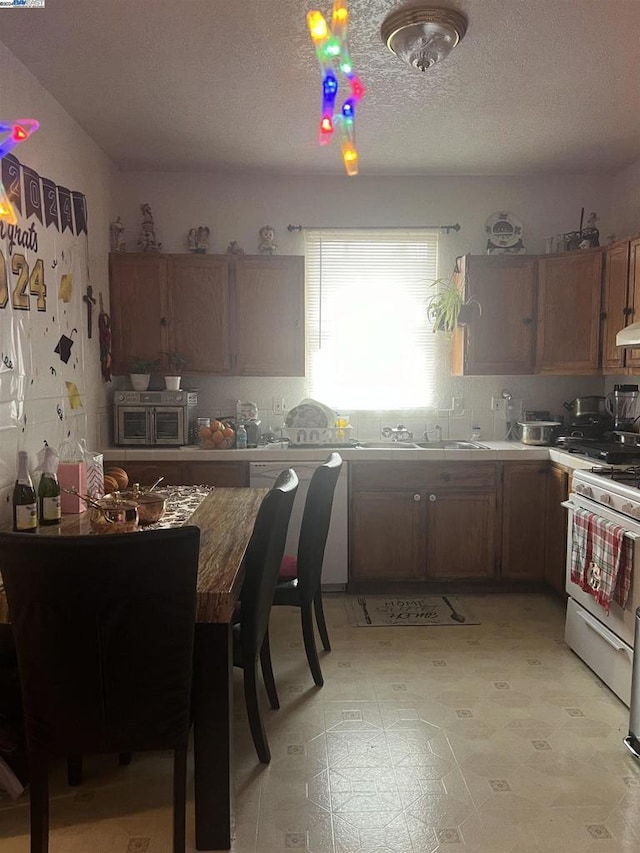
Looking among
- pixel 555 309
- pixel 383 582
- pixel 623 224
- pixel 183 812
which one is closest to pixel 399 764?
pixel 183 812

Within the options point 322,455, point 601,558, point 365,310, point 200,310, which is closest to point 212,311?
point 200,310

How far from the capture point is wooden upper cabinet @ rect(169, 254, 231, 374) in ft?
13.9

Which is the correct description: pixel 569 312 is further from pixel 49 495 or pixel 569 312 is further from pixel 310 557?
pixel 49 495

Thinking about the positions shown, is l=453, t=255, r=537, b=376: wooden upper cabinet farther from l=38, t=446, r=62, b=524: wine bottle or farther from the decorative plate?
l=38, t=446, r=62, b=524: wine bottle

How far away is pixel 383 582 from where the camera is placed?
406 centimetres

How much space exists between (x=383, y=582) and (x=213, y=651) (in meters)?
2.40

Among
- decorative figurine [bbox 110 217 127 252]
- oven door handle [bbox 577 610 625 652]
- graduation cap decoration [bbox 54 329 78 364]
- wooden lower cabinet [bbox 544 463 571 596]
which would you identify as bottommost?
oven door handle [bbox 577 610 625 652]

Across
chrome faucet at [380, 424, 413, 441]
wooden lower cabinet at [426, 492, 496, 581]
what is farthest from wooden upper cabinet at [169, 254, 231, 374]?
wooden lower cabinet at [426, 492, 496, 581]

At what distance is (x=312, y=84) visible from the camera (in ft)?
9.96

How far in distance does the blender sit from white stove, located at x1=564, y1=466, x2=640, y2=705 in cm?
86

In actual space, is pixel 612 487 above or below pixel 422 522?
above

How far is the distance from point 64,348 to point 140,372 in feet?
2.61

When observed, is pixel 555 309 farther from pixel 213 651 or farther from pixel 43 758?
pixel 43 758

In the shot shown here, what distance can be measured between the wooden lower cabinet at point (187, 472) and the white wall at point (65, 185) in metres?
0.31
